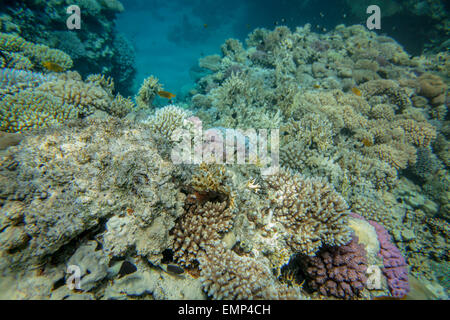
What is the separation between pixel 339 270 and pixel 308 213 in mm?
1156

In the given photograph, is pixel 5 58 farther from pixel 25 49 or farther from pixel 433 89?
pixel 433 89

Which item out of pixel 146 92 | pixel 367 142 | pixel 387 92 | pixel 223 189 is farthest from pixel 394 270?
pixel 387 92

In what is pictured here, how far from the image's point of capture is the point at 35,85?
4.51 meters

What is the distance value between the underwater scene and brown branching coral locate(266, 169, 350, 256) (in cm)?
3

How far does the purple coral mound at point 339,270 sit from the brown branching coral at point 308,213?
0.30 metres

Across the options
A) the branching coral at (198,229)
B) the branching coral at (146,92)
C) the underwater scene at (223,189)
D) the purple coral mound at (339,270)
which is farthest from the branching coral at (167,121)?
the purple coral mound at (339,270)

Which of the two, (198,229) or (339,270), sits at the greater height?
(198,229)

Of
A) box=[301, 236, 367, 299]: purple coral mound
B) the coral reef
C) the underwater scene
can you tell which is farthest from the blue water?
box=[301, 236, 367, 299]: purple coral mound

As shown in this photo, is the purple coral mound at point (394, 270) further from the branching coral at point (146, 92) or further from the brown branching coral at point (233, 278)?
the branching coral at point (146, 92)

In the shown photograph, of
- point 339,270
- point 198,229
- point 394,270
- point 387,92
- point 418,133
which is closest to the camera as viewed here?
point 198,229

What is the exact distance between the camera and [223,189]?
2.87 meters

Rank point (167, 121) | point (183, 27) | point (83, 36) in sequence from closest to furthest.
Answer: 1. point (167, 121)
2. point (83, 36)
3. point (183, 27)

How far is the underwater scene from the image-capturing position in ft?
7.11

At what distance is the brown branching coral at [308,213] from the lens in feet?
11.3
